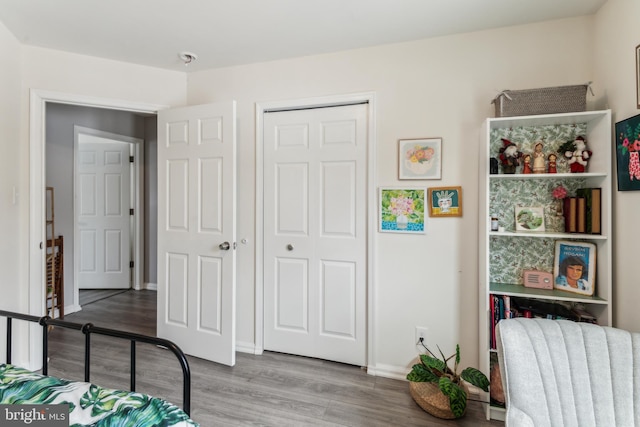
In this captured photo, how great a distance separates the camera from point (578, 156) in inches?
69.0

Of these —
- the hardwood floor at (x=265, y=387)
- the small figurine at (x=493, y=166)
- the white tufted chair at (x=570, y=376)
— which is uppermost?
the small figurine at (x=493, y=166)

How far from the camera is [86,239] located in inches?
171

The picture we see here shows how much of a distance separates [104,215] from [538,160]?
198 inches

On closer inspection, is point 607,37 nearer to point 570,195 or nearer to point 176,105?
point 570,195

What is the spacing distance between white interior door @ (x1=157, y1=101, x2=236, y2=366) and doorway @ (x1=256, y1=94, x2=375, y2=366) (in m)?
0.27

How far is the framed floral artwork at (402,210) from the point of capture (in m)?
2.17

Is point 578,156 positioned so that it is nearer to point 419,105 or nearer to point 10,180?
point 419,105

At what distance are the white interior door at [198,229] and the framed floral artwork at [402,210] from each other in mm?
1146

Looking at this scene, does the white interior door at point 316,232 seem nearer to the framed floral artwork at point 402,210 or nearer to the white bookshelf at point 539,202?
the framed floral artwork at point 402,210

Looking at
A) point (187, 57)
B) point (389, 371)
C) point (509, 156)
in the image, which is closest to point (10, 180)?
point (187, 57)

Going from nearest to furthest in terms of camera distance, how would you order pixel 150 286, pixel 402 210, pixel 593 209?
1. pixel 593 209
2. pixel 402 210
3. pixel 150 286

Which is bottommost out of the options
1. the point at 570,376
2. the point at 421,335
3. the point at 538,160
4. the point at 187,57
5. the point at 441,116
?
the point at 421,335

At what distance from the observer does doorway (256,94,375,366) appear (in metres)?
2.34

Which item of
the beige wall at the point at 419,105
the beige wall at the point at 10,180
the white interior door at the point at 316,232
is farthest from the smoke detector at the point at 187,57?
the beige wall at the point at 10,180
